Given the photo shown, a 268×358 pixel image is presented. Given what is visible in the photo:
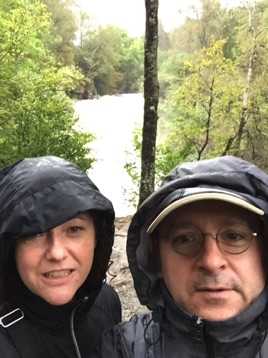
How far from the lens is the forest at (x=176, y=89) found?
400 inches

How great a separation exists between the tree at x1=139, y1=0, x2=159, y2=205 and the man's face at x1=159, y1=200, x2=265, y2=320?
19.7 ft

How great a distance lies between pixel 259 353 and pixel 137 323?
0.45m

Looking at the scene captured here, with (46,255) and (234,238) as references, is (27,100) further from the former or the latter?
(234,238)

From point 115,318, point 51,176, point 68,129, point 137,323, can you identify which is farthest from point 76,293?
point 68,129

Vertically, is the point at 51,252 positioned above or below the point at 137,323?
above

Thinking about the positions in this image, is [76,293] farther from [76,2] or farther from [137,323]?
[76,2]

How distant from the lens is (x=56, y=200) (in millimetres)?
1599

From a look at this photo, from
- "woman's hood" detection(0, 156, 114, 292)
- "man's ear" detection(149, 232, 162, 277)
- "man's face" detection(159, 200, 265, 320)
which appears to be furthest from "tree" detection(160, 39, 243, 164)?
"man's face" detection(159, 200, 265, 320)

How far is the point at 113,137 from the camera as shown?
29641 millimetres

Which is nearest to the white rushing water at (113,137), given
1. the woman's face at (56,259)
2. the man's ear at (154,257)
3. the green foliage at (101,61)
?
the green foliage at (101,61)

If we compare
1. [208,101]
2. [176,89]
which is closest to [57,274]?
[208,101]

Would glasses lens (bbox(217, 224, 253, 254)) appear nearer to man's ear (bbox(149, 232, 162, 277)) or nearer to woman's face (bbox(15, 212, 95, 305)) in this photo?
man's ear (bbox(149, 232, 162, 277))

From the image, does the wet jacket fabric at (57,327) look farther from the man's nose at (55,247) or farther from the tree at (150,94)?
the tree at (150,94)

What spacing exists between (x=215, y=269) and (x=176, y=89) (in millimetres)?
18271
